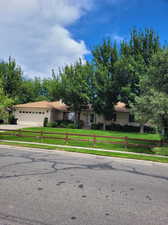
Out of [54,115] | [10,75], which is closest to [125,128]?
[54,115]

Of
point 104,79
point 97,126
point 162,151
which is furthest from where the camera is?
point 97,126

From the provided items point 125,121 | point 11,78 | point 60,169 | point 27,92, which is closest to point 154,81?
point 60,169

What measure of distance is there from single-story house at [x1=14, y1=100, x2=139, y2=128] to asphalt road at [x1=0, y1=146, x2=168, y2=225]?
70.5 ft

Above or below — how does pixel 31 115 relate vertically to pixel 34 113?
below

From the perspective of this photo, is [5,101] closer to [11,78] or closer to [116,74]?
[116,74]

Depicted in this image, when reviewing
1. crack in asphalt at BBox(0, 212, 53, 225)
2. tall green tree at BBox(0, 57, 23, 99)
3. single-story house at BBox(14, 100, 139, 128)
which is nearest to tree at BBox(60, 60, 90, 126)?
single-story house at BBox(14, 100, 139, 128)

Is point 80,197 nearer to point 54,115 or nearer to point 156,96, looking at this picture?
point 156,96

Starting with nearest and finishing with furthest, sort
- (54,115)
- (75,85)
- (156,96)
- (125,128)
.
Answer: (156,96), (75,85), (125,128), (54,115)

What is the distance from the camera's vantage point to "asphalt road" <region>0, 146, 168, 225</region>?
10.2 feet

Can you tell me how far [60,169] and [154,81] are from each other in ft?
30.6

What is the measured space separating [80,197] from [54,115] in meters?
25.9

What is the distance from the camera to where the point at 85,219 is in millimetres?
3096

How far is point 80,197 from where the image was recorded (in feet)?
13.2

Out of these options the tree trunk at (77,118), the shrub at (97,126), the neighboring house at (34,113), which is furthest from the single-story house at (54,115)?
the shrub at (97,126)
